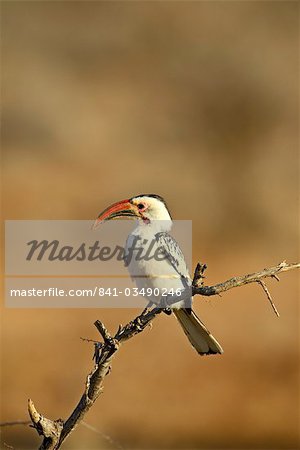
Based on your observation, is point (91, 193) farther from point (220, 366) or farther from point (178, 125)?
point (220, 366)

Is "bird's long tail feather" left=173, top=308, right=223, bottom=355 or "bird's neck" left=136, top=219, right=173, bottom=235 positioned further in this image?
"bird's neck" left=136, top=219, right=173, bottom=235

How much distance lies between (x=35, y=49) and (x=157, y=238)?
36.8 ft

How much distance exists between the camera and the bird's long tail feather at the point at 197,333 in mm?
2871

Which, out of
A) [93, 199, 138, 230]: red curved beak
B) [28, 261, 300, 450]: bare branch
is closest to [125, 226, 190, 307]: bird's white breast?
[93, 199, 138, 230]: red curved beak

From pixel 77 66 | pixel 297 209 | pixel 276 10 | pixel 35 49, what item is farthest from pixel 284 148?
pixel 35 49

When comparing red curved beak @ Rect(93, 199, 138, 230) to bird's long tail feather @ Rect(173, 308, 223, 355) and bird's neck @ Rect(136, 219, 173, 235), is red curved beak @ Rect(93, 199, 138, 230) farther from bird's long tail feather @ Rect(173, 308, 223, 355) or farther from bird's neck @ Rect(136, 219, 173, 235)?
bird's long tail feather @ Rect(173, 308, 223, 355)

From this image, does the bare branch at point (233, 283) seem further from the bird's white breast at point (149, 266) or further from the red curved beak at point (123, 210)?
the bird's white breast at point (149, 266)

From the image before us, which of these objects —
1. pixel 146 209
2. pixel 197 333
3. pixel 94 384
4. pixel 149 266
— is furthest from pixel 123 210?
pixel 94 384

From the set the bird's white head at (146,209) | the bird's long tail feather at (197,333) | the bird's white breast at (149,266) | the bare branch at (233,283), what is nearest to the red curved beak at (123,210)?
the bird's white head at (146,209)

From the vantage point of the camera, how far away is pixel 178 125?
40.7ft

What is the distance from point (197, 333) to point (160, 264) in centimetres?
30

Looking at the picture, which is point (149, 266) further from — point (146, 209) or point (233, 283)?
point (233, 283)

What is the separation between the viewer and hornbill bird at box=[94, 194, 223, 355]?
9.49 feet

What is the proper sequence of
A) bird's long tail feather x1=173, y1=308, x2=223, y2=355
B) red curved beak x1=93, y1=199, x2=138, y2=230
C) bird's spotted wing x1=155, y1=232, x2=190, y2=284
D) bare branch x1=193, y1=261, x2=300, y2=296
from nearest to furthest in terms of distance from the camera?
bare branch x1=193, y1=261, x2=300, y2=296, red curved beak x1=93, y1=199, x2=138, y2=230, bird's long tail feather x1=173, y1=308, x2=223, y2=355, bird's spotted wing x1=155, y1=232, x2=190, y2=284
